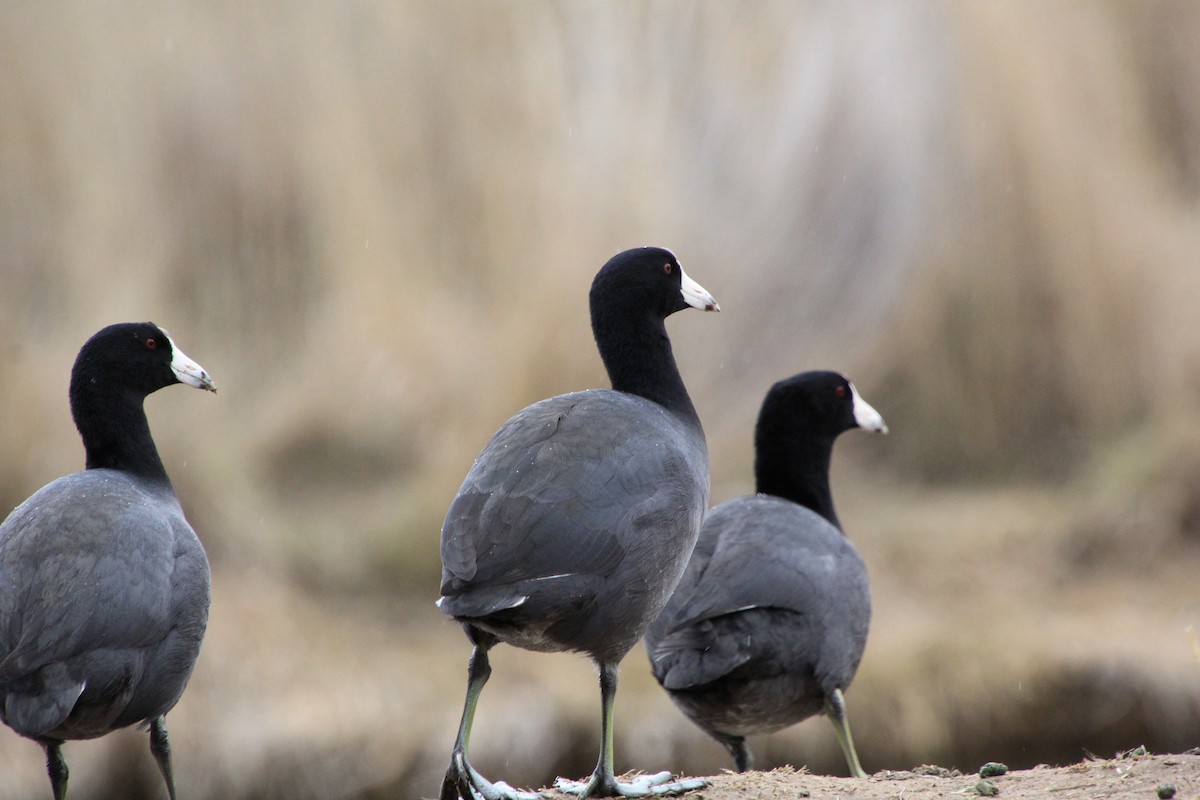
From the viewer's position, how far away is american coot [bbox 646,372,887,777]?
17.0ft

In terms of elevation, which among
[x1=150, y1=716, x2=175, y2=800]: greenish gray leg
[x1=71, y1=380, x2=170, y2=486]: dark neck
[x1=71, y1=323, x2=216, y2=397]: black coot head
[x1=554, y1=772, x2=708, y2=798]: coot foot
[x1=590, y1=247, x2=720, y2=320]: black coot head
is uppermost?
[x1=590, y1=247, x2=720, y2=320]: black coot head

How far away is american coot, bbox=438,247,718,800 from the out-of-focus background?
484 cm

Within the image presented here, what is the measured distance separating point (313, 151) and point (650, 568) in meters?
7.24

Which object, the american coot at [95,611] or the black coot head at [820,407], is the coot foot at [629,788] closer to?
the american coot at [95,611]

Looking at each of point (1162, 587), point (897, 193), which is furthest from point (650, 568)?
point (897, 193)

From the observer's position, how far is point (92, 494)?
4.55m

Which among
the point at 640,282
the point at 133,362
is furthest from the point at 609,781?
the point at 133,362

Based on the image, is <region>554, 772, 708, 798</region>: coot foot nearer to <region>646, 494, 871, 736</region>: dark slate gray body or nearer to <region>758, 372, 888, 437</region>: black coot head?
<region>646, 494, 871, 736</region>: dark slate gray body

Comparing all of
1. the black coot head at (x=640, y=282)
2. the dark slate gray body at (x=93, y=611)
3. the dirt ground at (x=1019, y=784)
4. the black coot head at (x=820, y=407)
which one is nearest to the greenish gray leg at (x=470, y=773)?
the dirt ground at (x=1019, y=784)

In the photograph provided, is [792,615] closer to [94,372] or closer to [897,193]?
[94,372]

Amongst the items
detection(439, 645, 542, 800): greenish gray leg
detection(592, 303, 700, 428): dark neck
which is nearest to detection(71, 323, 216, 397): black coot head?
detection(592, 303, 700, 428): dark neck

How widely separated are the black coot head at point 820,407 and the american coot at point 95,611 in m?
2.94

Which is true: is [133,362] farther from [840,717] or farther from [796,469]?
[840,717]

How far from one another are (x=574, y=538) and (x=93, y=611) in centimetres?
149
